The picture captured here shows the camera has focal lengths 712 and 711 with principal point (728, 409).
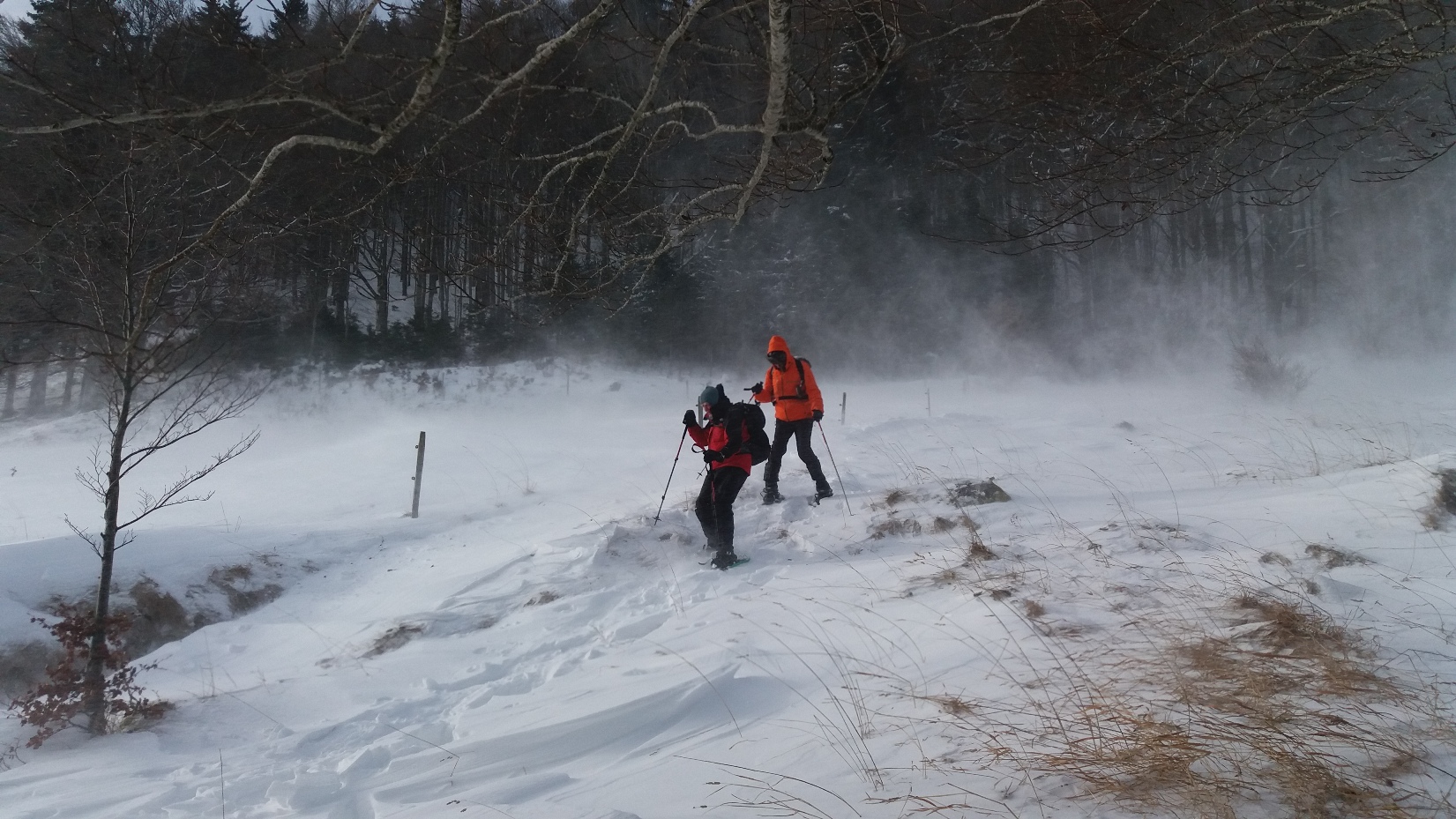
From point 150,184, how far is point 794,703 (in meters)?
5.03

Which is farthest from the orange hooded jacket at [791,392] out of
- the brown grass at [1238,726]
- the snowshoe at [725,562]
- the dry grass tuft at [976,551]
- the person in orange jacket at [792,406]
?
the brown grass at [1238,726]

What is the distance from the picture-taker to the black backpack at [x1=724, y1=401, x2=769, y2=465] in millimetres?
6188

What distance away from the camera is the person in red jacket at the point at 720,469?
240 inches

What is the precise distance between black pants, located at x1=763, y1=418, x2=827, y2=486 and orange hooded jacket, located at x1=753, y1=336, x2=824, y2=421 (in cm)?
9

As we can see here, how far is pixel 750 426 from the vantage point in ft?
20.8

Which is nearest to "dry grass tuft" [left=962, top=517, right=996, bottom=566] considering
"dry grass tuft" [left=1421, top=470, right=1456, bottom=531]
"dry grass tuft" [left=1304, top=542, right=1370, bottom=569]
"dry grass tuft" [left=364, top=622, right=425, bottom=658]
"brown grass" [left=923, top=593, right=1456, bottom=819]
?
"brown grass" [left=923, top=593, right=1456, bottom=819]

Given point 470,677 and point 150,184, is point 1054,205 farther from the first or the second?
point 150,184

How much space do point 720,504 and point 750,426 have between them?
76 centimetres

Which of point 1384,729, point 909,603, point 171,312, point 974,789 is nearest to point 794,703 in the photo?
point 974,789

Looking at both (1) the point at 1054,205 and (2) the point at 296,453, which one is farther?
(2) the point at 296,453

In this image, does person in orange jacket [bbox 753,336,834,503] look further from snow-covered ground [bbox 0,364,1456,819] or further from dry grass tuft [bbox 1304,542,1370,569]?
dry grass tuft [bbox 1304,542,1370,569]

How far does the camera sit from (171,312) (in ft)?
16.0

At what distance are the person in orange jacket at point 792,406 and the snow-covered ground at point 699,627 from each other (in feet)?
1.24

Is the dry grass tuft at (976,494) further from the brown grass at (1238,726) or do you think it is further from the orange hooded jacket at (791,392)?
the brown grass at (1238,726)
